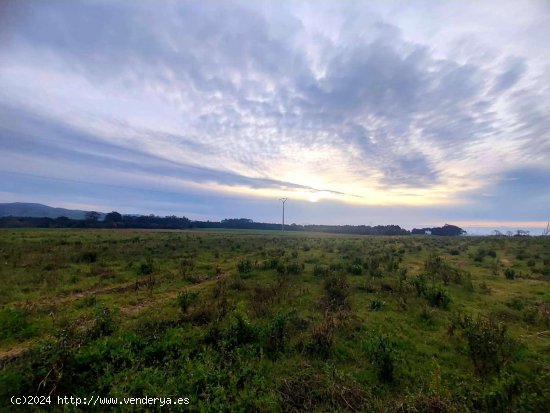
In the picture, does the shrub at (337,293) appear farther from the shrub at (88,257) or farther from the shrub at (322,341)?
the shrub at (88,257)

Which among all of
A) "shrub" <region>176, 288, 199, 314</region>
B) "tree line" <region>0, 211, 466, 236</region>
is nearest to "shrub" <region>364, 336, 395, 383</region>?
"shrub" <region>176, 288, 199, 314</region>

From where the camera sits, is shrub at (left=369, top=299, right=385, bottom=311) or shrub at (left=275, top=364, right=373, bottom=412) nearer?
shrub at (left=275, top=364, right=373, bottom=412)

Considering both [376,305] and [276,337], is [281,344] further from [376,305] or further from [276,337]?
[376,305]

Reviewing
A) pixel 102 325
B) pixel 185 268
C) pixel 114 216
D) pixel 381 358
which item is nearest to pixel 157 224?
pixel 114 216

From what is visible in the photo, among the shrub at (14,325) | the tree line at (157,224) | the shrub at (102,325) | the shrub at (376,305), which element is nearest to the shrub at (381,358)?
the shrub at (376,305)

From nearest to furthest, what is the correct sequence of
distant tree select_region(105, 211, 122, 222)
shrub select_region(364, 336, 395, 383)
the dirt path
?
shrub select_region(364, 336, 395, 383)
the dirt path
distant tree select_region(105, 211, 122, 222)

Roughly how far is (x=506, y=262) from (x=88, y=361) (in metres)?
31.2

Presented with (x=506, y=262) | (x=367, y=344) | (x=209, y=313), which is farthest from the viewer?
(x=506, y=262)

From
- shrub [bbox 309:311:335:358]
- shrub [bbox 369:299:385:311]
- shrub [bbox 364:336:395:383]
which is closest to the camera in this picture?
shrub [bbox 364:336:395:383]

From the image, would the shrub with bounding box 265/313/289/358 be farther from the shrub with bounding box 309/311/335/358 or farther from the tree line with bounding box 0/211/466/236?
the tree line with bounding box 0/211/466/236

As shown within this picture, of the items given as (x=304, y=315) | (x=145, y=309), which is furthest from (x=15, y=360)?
(x=304, y=315)

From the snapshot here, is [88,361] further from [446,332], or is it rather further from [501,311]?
[501,311]

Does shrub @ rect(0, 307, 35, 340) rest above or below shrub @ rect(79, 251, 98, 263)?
below

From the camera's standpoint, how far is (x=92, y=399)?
5.98m
